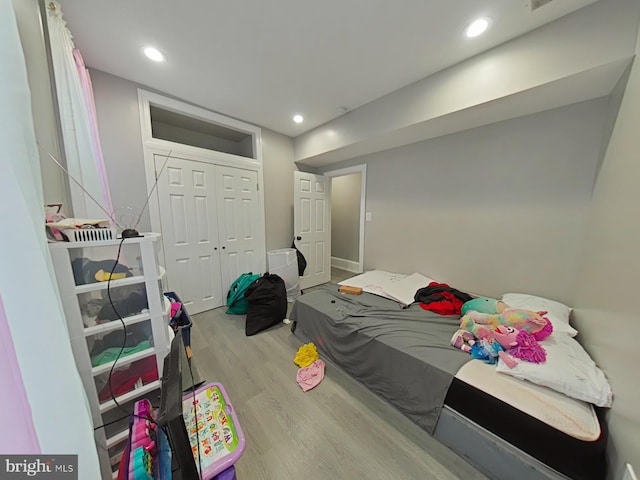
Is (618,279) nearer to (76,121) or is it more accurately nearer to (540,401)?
(540,401)

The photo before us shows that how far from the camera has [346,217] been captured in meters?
4.72

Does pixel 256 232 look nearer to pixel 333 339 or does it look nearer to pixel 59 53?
pixel 333 339

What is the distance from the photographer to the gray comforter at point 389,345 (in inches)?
51.1

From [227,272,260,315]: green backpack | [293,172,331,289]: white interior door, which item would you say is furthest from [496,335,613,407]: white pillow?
[293,172,331,289]: white interior door

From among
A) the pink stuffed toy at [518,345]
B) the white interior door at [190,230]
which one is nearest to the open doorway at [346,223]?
the white interior door at [190,230]

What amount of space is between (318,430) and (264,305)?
4.45 ft

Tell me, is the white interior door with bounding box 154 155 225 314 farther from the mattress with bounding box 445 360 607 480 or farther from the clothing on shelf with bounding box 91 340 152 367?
the mattress with bounding box 445 360 607 480

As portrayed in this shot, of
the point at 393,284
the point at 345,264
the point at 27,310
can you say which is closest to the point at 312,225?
the point at 345,264

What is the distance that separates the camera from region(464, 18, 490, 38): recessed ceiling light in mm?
1380

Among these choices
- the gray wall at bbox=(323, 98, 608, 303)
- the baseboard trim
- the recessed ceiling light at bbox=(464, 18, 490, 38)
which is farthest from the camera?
the baseboard trim

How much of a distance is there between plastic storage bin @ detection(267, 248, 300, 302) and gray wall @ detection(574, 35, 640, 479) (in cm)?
278

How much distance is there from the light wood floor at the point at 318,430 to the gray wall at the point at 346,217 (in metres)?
2.99

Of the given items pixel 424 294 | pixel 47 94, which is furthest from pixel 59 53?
pixel 424 294

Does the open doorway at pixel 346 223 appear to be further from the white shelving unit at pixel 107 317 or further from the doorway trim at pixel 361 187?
the white shelving unit at pixel 107 317
